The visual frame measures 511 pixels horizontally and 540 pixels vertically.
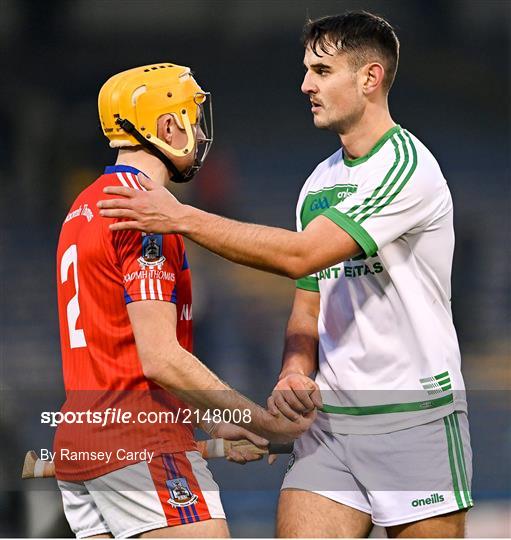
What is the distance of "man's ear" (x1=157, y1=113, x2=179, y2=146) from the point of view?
329cm

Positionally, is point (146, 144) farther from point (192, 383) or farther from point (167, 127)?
point (192, 383)

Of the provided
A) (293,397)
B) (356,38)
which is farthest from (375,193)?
(293,397)

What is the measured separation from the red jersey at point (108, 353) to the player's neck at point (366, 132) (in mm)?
706

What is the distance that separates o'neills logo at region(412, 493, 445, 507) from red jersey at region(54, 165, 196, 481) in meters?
0.71

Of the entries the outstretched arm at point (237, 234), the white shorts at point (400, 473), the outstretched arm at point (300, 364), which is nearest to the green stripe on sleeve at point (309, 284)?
the outstretched arm at point (300, 364)

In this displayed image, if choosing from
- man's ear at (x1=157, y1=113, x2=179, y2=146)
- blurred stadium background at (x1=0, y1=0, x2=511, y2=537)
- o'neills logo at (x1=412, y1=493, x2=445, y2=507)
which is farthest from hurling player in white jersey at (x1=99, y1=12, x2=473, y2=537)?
blurred stadium background at (x1=0, y1=0, x2=511, y2=537)

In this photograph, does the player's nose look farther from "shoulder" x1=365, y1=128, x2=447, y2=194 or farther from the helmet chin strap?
the helmet chin strap

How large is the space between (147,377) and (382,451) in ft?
2.65

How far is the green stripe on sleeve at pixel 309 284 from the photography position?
3.61 m

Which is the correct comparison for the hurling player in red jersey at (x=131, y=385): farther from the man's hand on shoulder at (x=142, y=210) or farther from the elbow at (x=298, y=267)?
the elbow at (x=298, y=267)

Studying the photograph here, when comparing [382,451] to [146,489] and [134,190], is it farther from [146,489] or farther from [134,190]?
[134,190]

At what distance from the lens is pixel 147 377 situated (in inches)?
119

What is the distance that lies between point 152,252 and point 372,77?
0.98m

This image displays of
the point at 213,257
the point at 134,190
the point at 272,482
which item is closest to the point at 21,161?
the point at 213,257
